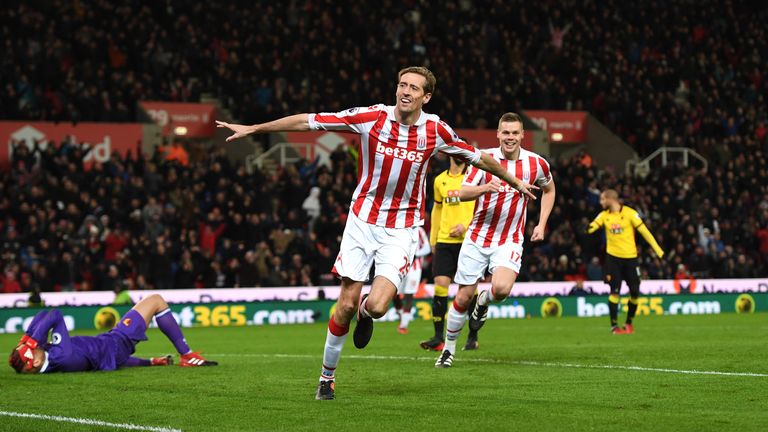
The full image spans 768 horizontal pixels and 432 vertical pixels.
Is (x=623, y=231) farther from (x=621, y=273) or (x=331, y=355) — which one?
(x=331, y=355)

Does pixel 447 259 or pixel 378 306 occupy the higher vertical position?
pixel 447 259

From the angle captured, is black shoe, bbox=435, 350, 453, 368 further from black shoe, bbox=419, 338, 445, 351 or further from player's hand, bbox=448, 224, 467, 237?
player's hand, bbox=448, 224, 467, 237

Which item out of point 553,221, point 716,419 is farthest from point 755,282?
point 716,419

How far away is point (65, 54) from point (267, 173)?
5495 millimetres

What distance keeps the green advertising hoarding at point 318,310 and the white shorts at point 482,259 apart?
1061cm

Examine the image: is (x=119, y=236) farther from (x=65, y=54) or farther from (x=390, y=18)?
(x=390, y=18)

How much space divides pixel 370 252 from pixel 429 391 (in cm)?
124

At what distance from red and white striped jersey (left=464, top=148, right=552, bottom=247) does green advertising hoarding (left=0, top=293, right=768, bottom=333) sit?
35.6 feet

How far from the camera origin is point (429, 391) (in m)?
9.70

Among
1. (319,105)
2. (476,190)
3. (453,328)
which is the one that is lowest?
(453,328)

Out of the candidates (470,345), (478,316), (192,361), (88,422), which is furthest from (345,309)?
(470,345)

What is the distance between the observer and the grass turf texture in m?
7.82

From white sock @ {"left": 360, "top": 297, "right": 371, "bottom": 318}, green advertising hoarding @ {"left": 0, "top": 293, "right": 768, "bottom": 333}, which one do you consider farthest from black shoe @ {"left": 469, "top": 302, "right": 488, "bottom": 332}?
green advertising hoarding @ {"left": 0, "top": 293, "right": 768, "bottom": 333}

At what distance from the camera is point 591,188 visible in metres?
30.7
